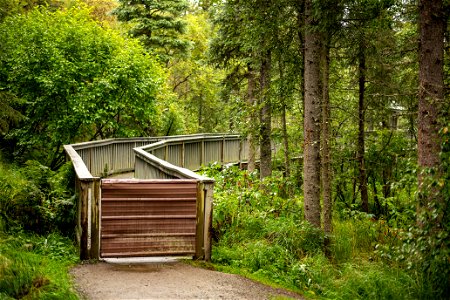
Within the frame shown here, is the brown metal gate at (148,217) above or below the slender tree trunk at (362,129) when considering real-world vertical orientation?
below

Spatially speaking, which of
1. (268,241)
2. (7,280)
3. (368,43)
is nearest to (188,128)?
(368,43)

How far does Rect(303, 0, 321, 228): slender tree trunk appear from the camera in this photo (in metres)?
9.47

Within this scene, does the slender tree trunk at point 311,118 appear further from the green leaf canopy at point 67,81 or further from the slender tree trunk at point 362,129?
the green leaf canopy at point 67,81

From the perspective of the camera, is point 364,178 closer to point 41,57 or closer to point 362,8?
point 362,8

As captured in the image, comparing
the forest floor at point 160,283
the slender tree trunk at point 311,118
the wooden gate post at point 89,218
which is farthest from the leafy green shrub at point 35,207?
the slender tree trunk at point 311,118

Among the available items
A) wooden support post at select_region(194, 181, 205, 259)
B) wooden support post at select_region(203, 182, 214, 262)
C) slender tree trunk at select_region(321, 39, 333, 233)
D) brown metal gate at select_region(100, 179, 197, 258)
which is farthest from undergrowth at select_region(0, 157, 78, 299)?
slender tree trunk at select_region(321, 39, 333, 233)

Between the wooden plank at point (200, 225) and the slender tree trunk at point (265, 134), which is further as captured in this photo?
the slender tree trunk at point (265, 134)

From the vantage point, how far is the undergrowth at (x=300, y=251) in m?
7.04

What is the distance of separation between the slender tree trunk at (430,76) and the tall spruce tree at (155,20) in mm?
21043

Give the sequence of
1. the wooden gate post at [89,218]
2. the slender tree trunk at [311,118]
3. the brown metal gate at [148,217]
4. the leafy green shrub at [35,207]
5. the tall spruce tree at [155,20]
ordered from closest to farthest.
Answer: the wooden gate post at [89,218] → the brown metal gate at [148,217] → the leafy green shrub at [35,207] → the slender tree trunk at [311,118] → the tall spruce tree at [155,20]

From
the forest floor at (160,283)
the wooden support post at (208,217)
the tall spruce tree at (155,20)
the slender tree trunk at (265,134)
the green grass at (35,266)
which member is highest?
the tall spruce tree at (155,20)

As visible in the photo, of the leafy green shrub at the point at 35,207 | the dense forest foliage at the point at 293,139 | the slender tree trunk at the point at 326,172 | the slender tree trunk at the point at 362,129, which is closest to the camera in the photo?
the dense forest foliage at the point at 293,139

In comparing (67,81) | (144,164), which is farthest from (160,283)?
(67,81)

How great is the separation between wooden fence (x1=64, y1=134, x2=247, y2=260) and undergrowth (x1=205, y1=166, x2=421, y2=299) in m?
0.87
